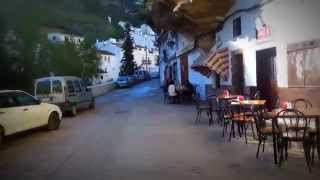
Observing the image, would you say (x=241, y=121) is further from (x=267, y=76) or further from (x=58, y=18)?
(x=58, y=18)

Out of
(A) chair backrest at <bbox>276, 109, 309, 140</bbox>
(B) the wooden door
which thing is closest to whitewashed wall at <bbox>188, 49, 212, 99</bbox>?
(B) the wooden door

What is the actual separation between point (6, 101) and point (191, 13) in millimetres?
10753

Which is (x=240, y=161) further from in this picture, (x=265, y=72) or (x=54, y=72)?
(x=54, y=72)

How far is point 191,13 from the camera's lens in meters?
22.6

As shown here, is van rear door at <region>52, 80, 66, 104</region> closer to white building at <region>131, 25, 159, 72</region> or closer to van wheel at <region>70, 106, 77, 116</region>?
van wheel at <region>70, 106, 77, 116</region>

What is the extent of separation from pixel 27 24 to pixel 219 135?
7.45 meters

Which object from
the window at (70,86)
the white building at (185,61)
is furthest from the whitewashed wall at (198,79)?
the window at (70,86)

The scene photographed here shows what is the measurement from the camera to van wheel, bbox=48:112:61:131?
55.1 ft

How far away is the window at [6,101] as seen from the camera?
14273mm

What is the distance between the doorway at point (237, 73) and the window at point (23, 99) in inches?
331

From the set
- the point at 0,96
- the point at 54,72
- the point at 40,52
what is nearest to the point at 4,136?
the point at 0,96

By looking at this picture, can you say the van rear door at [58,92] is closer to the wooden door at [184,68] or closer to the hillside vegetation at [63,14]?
the hillside vegetation at [63,14]

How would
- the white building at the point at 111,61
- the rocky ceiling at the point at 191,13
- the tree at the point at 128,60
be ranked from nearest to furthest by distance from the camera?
the rocky ceiling at the point at 191,13
the tree at the point at 128,60
the white building at the point at 111,61

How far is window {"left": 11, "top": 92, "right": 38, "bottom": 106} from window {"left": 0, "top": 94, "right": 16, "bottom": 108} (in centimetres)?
29
